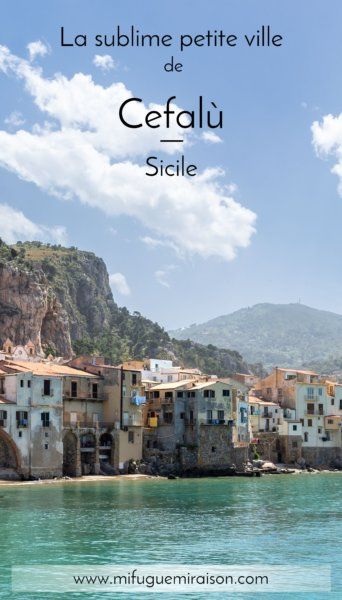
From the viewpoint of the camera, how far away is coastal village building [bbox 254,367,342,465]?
108 metres

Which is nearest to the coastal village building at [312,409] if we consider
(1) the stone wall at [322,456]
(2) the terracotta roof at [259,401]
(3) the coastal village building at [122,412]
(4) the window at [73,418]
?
(1) the stone wall at [322,456]

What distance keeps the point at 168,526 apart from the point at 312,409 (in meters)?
66.0

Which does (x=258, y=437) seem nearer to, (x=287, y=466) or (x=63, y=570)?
(x=287, y=466)

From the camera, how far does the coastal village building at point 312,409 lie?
10812cm

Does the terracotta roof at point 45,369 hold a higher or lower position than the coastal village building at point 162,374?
lower

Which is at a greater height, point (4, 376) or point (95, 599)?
point (4, 376)

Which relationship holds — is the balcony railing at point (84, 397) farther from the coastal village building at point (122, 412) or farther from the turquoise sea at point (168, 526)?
the turquoise sea at point (168, 526)

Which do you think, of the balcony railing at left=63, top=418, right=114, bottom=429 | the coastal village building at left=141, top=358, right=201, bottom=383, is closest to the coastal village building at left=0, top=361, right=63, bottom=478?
the balcony railing at left=63, top=418, right=114, bottom=429

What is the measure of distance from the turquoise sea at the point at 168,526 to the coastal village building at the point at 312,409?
35.3 m

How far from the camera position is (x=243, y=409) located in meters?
99.2

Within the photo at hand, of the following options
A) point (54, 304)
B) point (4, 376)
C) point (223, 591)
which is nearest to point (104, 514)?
point (223, 591)

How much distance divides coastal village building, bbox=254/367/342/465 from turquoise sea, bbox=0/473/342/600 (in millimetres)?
35264

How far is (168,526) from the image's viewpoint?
153 feet

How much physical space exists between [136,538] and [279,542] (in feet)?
22.5
